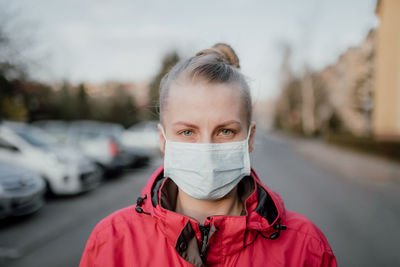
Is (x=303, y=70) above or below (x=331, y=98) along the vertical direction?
above

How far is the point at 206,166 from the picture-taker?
1.63 metres

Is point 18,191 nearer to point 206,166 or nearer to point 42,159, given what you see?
point 42,159

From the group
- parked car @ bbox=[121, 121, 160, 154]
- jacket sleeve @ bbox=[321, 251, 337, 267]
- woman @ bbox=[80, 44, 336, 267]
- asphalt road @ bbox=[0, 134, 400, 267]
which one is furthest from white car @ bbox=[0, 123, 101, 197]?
parked car @ bbox=[121, 121, 160, 154]

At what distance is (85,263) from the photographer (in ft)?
4.59

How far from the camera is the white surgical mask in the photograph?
160 cm

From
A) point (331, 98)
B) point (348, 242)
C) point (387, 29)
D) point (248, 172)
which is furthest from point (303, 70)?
point (248, 172)

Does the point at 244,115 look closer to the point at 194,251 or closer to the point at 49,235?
the point at 194,251

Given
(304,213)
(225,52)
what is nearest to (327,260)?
(225,52)

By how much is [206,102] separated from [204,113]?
0.06 metres

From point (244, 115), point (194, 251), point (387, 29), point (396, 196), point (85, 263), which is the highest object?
point (387, 29)

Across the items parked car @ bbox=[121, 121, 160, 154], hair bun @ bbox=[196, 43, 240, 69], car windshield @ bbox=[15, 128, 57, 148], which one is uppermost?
hair bun @ bbox=[196, 43, 240, 69]

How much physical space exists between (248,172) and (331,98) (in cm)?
4112

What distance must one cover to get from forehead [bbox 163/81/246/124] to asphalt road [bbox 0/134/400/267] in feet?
1.78

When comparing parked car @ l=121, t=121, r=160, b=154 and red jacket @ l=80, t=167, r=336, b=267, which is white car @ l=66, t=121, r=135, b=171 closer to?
parked car @ l=121, t=121, r=160, b=154
